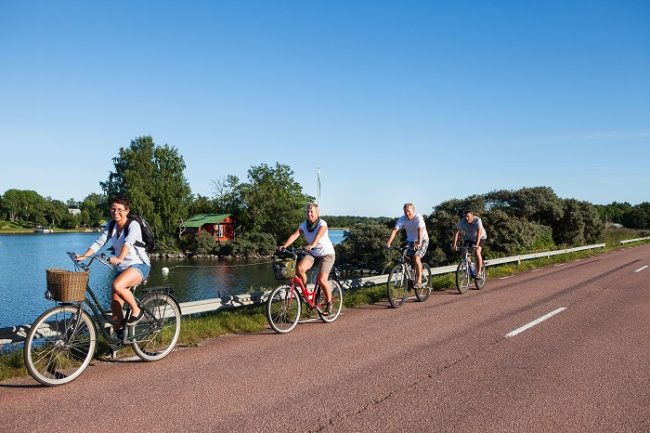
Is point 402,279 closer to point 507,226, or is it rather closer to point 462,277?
point 462,277

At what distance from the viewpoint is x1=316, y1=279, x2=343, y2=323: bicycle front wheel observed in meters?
8.56

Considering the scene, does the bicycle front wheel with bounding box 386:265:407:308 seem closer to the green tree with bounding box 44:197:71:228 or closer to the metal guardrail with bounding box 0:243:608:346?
the metal guardrail with bounding box 0:243:608:346

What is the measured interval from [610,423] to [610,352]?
2.69m

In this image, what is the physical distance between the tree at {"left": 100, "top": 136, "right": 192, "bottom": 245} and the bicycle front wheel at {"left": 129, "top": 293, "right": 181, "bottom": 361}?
7113 centimetres

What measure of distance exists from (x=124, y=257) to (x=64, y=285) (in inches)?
32.7

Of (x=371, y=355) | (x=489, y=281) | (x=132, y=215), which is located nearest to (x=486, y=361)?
(x=371, y=355)

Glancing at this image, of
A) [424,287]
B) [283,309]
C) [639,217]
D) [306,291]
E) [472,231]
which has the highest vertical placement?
[639,217]

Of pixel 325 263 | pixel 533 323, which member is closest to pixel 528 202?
pixel 533 323

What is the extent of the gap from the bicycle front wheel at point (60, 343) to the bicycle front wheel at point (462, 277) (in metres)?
9.21

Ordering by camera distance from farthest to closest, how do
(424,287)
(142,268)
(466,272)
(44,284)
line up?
(44,284), (466,272), (424,287), (142,268)

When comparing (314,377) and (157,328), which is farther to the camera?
(157,328)

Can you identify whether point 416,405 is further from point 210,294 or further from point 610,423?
point 210,294

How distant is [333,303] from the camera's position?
8.88 metres

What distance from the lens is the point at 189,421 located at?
4.14 m
